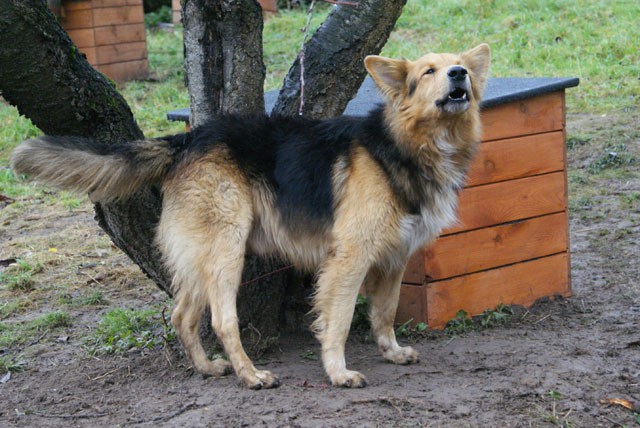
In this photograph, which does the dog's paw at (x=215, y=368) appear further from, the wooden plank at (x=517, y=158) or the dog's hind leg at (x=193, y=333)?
the wooden plank at (x=517, y=158)

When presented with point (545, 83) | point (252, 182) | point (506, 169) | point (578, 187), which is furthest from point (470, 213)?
point (578, 187)

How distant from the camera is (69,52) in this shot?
13.3 ft

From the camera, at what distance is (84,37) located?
11625 millimetres

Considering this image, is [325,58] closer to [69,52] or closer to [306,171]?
[306,171]

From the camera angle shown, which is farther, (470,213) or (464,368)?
(470,213)

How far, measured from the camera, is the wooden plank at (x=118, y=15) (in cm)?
1170

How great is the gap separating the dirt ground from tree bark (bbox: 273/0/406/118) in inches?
53.3

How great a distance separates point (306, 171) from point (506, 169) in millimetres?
1470

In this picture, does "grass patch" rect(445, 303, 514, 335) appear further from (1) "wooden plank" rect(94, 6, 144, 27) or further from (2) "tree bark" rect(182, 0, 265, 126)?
(1) "wooden plank" rect(94, 6, 144, 27)

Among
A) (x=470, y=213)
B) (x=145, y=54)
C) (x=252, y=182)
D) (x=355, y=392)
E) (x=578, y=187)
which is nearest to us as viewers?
(x=355, y=392)

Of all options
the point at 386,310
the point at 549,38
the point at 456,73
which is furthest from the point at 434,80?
the point at 549,38

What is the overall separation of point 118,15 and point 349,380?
9263mm

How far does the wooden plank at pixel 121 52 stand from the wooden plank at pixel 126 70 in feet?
0.19

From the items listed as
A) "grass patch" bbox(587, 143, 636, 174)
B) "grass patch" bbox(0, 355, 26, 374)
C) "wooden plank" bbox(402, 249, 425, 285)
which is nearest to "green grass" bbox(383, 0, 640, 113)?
"grass patch" bbox(587, 143, 636, 174)
